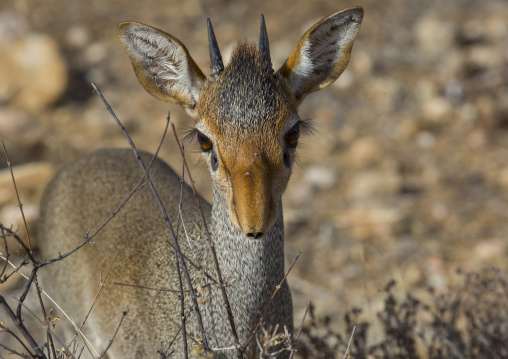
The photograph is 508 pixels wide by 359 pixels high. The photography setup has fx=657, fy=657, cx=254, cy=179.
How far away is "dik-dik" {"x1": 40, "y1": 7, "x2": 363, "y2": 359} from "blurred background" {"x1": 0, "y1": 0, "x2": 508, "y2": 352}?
1.33 metres

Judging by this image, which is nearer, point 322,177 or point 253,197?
point 253,197

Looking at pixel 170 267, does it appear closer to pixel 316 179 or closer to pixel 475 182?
pixel 316 179

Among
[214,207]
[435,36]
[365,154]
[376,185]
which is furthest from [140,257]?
[435,36]

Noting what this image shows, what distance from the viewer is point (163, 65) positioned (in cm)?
356

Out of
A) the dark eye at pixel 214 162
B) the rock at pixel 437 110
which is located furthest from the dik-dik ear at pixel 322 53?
the rock at pixel 437 110

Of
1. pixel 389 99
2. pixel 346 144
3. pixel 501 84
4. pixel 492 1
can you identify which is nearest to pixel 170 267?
pixel 346 144

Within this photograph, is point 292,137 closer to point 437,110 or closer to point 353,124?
point 353,124

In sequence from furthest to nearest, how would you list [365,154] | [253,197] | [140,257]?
[365,154] → [140,257] → [253,197]

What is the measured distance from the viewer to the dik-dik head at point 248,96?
9.63ft

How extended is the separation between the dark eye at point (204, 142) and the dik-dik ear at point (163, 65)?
12.8 inches

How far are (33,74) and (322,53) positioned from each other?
5920 millimetres

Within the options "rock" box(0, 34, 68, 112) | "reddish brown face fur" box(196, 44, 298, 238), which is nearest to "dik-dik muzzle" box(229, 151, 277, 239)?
"reddish brown face fur" box(196, 44, 298, 238)

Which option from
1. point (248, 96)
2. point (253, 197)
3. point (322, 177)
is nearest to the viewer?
point (253, 197)

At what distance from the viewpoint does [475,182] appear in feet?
23.7
